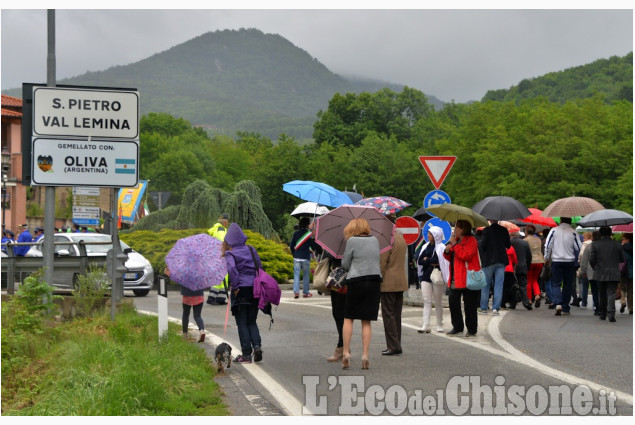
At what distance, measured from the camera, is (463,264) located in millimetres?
15562

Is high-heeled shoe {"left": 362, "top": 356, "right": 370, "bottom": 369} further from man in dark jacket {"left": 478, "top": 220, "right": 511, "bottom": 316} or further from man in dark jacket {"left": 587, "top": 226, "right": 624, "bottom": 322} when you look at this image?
man in dark jacket {"left": 587, "top": 226, "right": 624, "bottom": 322}

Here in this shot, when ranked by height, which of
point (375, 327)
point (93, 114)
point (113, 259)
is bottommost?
point (375, 327)

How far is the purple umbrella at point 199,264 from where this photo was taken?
14.2m

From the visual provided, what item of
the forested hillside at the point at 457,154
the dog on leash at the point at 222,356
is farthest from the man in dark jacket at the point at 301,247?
the forested hillside at the point at 457,154

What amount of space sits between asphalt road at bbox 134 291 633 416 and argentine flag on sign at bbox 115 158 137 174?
2.65m

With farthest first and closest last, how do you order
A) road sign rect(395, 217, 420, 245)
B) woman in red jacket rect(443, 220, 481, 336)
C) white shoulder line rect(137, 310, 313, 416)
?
road sign rect(395, 217, 420, 245) < woman in red jacket rect(443, 220, 481, 336) < white shoulder line rect(137, 310, 313, 416)

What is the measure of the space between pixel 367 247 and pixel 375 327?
5432 mm

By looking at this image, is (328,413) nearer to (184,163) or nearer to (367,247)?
(367,247)

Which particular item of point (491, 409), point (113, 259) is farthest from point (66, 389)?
point (113, 259)

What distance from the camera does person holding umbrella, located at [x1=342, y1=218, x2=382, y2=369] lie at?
12.1m

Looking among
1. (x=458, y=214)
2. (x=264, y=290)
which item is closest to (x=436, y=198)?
(x=458, y=214)

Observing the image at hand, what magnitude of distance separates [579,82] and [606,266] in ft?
340

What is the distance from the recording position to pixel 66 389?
8.90 metres

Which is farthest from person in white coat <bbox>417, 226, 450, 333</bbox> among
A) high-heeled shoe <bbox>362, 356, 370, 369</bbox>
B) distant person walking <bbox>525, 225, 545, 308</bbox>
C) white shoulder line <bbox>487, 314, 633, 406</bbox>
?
distant person walking <bbox>525, 225, 545, 308</bbox>
